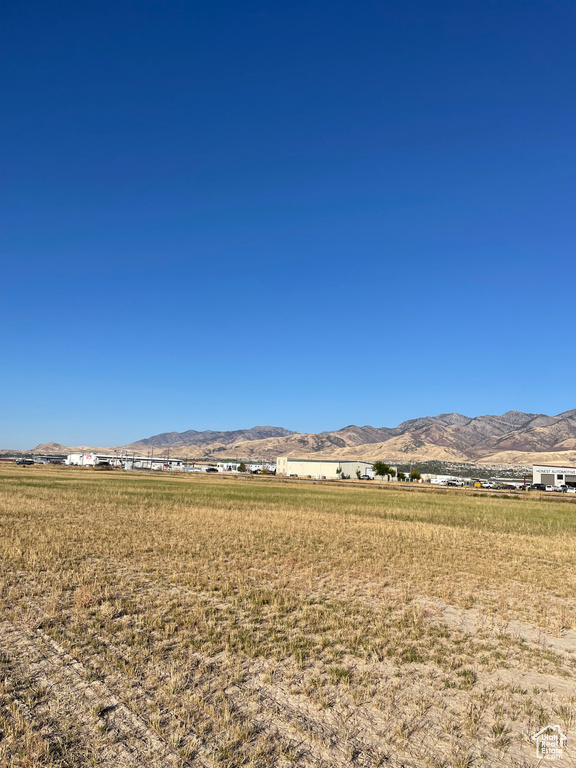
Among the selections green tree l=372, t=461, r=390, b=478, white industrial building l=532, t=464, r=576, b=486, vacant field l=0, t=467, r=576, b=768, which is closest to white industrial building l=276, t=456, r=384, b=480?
green tree l=372, t=461, r=390, b=478

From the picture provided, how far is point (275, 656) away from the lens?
9438 millimetres

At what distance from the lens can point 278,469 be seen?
17750cm

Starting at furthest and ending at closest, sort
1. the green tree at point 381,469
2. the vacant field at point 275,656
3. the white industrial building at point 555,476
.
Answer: the green tree at point 381,469, the white industrial building at point 555,476, the vacant field at point 275,656

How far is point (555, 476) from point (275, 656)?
450 feet

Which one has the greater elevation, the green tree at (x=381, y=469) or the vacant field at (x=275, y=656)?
the vacant field at (x=275, y=656)

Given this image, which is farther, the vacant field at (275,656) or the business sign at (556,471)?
the business sign at (556,471)

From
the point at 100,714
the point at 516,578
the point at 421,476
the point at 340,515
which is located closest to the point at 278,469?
the point at 421,476

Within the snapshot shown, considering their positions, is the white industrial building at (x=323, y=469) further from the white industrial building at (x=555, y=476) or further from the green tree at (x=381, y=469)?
the white industrial building at (x=555, y=476)

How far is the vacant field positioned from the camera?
636cm

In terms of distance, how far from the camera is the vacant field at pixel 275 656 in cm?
636

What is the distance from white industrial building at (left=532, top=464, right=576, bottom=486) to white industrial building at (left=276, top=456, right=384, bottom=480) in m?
54.9

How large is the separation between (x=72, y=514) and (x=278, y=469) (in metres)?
148

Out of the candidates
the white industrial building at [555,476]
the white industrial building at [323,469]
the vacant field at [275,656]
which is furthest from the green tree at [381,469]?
the vacant field at [275,656]

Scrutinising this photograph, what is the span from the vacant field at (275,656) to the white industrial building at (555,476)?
117546 mm
